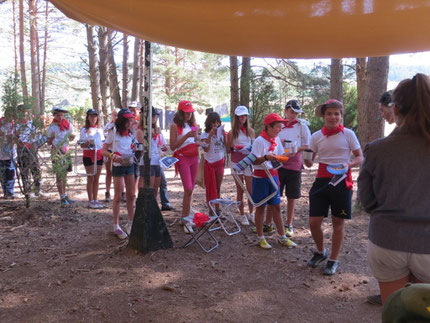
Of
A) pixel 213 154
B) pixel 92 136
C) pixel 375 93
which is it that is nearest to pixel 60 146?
pixel 92 136

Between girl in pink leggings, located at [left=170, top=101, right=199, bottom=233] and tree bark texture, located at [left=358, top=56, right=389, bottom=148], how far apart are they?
2.97 meters

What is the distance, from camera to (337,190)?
383cm

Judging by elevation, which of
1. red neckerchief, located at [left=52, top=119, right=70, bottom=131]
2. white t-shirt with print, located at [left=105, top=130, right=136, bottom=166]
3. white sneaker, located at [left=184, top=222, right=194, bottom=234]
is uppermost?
red neckerchief, located at [left=52, top=119, right=70, bottom=131]

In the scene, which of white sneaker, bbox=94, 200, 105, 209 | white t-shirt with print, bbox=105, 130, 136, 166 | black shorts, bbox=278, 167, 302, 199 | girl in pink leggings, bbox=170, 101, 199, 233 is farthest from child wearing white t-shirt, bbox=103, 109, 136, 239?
black shorts, bbox=278, 167, 302, 199

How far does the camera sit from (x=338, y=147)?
397 cm

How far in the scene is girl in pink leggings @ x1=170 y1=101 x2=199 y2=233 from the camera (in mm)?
5359

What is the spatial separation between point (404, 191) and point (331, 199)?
77.0 inches

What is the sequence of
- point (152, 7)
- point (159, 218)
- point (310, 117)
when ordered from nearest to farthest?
point (152, 7) < point (159, 218) < point (310, 117)

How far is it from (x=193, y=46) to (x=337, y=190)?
1.96 meters

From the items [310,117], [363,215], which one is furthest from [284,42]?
[310,117]

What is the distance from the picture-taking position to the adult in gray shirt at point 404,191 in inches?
75.6

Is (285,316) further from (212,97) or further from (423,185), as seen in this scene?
(212,97)

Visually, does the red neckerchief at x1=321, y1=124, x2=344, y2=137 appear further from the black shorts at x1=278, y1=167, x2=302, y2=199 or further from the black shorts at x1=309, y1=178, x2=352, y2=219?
the black shorts at x1=278, y1=167, x2=302, y2=199

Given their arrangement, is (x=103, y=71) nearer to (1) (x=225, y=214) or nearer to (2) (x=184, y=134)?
(1) (x=225, y=214)
